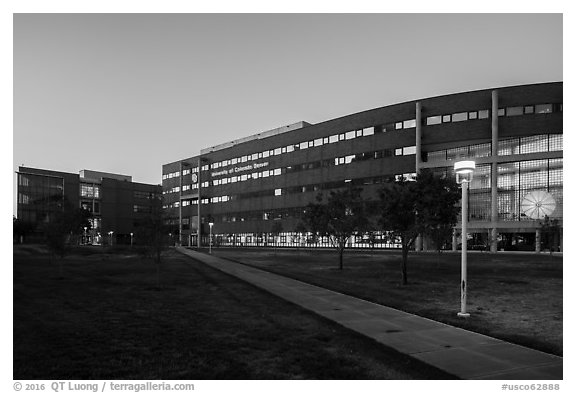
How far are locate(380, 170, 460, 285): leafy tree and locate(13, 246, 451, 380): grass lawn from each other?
8.74 meters

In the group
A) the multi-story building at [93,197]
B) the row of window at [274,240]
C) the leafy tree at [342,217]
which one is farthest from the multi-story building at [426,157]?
the multi-story building at [93,197]

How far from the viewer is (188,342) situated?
915cm

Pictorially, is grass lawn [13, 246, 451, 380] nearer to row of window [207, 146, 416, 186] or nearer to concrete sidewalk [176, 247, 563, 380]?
concrete sidewalk [176, 247, 563, 380]

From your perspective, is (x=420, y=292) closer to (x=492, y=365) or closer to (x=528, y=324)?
(x=528, y=324)

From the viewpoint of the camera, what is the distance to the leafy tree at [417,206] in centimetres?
2084

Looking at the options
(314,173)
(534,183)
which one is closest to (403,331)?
(534,183)

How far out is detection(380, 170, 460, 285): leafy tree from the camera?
20.8 meters

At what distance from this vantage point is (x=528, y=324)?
37.1ft

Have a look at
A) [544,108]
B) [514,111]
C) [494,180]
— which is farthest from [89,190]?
[544,108]

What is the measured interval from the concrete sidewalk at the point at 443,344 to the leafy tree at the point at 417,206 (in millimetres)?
7735

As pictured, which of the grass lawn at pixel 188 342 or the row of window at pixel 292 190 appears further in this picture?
the row of window at pixel 292 190

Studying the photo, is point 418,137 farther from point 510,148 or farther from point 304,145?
point 304,145

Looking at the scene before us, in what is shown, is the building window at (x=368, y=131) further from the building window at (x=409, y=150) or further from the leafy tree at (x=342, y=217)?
the leafy tree at (x=342, y=217)

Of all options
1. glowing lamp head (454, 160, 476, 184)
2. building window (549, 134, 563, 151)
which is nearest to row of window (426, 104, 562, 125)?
building window (549, 134, 563, 151)
